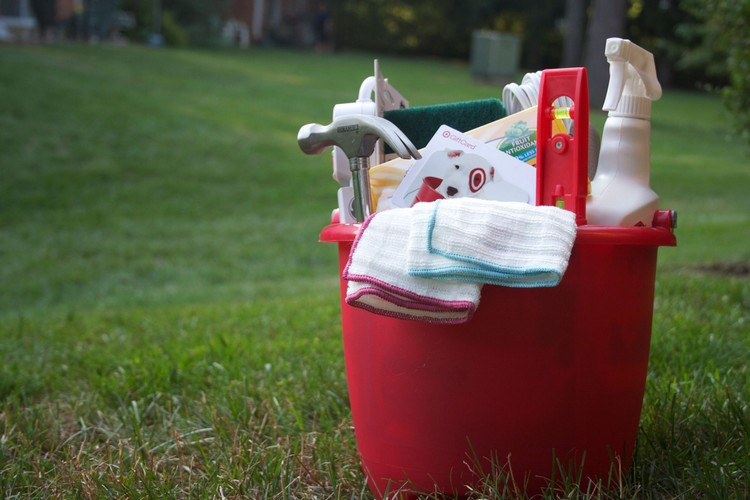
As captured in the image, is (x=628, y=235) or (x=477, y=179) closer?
(x=628, y=235)

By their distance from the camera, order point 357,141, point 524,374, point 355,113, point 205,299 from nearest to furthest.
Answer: point 524,374 < point 357,141 < point 355,113 < point 205,299

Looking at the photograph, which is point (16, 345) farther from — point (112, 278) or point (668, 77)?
point (668, 77)

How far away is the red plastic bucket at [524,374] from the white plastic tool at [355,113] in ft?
0.38

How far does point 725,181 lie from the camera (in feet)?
36.0

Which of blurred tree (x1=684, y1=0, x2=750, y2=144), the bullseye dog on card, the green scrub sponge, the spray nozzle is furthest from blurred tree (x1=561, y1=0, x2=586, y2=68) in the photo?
the bullseye dog on card

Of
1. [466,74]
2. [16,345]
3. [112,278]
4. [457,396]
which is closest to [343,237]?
[457,396]

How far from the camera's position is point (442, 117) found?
197 cm

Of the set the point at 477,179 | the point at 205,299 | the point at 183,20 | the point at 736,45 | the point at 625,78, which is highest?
the point at 183,20

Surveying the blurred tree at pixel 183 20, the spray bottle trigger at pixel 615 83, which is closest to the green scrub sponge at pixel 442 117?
the spray bottle trigger at pixel 615 83

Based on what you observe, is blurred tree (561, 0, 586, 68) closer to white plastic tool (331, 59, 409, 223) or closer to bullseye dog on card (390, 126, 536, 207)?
white plastic tool (331, 59, 409, 223)

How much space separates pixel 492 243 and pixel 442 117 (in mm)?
546

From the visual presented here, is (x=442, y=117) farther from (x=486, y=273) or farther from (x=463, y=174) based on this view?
(x=486, y=273)

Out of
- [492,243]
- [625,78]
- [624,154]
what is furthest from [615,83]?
[492,243]

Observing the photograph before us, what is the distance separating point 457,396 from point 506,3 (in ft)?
91.0
